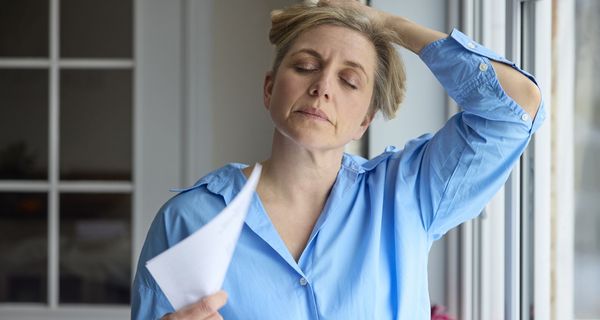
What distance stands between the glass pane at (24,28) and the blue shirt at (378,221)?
90.8 inches

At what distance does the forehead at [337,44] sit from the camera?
1.44 m

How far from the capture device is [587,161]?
1483 mm

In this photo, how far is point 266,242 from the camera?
4.55 ft

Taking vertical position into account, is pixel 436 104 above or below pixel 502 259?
above

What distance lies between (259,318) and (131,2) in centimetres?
244

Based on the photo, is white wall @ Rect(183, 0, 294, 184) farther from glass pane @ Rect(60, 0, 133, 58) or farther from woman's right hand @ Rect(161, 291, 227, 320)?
woman's right hand @ Rect(161, 291, 227, 320)

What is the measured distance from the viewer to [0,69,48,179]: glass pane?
354cm

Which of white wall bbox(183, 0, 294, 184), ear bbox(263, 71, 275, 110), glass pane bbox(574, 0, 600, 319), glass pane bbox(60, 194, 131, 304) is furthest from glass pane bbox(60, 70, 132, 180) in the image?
glass pane bbox(574, 0, 600, 319)

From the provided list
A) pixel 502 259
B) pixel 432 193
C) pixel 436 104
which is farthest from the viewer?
pixel 436 104

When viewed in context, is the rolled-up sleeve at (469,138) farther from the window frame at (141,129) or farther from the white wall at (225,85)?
the window frame at (141,129)

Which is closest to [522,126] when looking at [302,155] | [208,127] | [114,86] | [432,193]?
[432,193]

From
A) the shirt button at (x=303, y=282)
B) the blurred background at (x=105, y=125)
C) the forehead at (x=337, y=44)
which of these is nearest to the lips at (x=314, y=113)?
the forehead at (x=337, y=44)

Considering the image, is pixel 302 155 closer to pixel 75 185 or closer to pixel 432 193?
pixel 432 193

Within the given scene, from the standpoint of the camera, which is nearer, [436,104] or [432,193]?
[432,193]
